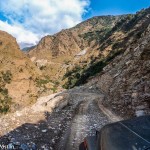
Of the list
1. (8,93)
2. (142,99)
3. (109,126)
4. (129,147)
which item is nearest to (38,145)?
(109,126)

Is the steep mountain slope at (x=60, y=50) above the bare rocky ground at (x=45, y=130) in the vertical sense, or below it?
above

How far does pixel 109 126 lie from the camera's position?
4965mm

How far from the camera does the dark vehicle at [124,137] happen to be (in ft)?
12.9

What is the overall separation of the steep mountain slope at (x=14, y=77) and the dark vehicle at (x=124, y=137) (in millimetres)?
62374

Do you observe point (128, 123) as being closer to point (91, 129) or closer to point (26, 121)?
point (91, 129)

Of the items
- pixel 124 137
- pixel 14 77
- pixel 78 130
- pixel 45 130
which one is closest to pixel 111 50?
pixel 14 77

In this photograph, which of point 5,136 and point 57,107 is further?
point 57,107

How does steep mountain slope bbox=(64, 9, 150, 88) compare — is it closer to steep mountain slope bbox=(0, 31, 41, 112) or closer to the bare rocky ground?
steep mountain slope bbox=(0, 31, 41, 112)

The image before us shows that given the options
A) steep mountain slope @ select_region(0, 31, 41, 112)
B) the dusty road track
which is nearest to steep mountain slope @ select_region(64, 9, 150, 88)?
steep mountain slope @ select_region(0, 31, 41, 112)

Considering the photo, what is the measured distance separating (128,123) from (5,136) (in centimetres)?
537

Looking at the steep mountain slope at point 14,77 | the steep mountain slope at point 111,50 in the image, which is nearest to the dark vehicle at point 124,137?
the steep mountain slope at point 111,50

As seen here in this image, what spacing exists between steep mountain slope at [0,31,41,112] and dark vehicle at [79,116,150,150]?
62374 mm

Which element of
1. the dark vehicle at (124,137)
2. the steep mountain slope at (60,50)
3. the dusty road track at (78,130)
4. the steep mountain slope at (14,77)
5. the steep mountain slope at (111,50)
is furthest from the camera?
the steep mountain slope at (60,50)

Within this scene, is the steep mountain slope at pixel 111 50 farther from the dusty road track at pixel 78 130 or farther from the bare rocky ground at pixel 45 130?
the bare rocky ground at pixel 45 130
